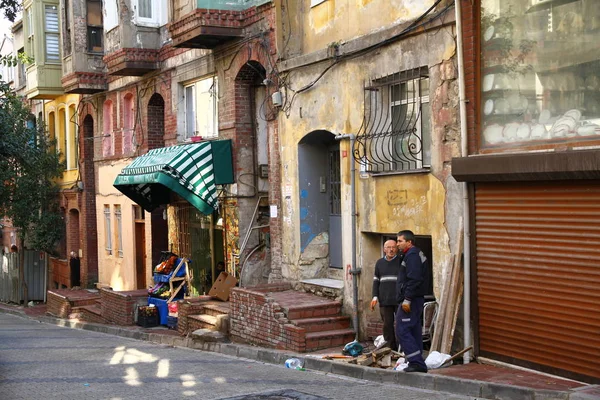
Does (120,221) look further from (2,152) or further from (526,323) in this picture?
(526,323)

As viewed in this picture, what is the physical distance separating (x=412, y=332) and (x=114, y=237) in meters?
15.9

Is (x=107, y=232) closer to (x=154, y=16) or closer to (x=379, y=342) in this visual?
(x=154, y=16)

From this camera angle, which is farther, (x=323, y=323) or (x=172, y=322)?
(x=172, y=322)

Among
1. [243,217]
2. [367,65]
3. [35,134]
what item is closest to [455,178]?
[367,65]

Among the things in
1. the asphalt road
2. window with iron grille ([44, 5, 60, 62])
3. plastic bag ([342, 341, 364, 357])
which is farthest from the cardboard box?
window with iron grille ([44, 5, 60, 62])

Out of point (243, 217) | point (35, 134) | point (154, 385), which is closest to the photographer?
point (154, 385)

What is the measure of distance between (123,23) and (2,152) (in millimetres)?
4447

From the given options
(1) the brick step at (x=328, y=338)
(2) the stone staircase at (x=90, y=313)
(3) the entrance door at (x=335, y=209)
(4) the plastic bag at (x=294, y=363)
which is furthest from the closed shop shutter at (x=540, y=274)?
(2) the stone staircase at (x=90, y=313)

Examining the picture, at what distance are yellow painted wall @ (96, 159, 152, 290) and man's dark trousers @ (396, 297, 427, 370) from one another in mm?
12844

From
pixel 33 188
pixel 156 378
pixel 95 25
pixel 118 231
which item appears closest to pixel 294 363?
pixel 156 378

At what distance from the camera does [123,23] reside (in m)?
21.6

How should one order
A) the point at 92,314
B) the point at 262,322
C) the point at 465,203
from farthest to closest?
1. the point at 92,314
2. the point at 262,322
3. the point at 465,203

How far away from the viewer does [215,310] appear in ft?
53.3

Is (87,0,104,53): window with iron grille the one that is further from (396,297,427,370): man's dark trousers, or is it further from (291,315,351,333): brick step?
(396,297,427,370): man's dark trousers
